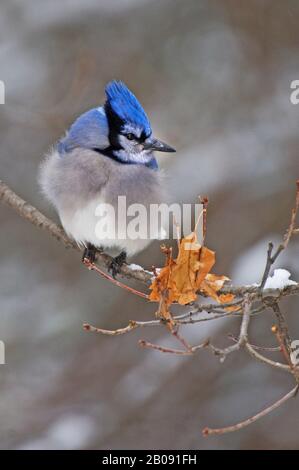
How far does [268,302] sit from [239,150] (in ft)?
9.14

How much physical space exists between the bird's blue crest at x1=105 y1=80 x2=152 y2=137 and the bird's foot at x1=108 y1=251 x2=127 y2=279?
0.63 meters

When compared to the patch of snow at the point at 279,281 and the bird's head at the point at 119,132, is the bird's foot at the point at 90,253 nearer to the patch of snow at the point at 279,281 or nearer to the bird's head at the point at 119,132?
the bird's head at the point at 119,132

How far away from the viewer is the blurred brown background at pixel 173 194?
193 inches

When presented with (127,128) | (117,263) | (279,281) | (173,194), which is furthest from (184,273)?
(173,194)

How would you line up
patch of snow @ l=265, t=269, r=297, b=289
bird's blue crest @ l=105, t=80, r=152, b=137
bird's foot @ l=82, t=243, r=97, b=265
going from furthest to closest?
bird's foot @ l=82, t=243, r=97, b=265
bird's blue crest @ l=105, t=80, r=152, b=137
patch of snow @ l=265, t=269, r=297, b=289

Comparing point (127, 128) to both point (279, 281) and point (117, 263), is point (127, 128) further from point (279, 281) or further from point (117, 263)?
point (279, 281)

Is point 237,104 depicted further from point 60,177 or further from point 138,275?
point 138,275

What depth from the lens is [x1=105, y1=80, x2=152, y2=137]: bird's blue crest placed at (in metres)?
3.58

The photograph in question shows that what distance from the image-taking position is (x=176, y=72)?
555cm

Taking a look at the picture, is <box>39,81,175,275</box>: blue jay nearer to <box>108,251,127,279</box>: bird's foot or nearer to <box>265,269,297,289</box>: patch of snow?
<box>108,251,127,279</box>: bird's foot

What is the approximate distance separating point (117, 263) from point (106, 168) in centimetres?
45

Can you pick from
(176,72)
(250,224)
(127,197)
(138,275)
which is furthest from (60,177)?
(176,72)

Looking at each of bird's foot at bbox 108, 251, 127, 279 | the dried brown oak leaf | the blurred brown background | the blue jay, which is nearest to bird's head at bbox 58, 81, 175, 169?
the blue jay

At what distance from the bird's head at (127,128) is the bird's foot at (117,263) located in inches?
18.6
